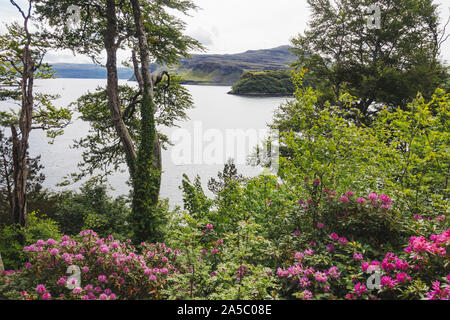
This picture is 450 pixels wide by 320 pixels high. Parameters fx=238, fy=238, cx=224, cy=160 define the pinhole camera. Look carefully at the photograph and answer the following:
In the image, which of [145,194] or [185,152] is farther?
[185,152]

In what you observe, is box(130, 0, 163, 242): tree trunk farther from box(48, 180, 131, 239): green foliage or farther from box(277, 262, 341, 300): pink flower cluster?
box(277, 262, 341, 300): pink flower cluster

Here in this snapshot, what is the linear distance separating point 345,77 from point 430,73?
4411 millimetres

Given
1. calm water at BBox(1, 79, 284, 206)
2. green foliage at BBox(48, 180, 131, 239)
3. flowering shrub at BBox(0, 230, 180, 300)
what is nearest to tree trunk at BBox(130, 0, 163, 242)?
green foliage at BBox(48, 180, 131, 239)

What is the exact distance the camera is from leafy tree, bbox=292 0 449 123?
45.1ft

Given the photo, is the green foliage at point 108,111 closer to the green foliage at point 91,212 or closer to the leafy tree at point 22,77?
the green foliage at point 91,212

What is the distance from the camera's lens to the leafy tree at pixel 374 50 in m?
13.8

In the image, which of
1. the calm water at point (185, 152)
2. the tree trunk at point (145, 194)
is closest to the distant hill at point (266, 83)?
the calm water at point (185, 152)

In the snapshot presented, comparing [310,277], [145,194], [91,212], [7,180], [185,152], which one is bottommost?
[91,212]

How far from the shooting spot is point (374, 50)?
16.0m

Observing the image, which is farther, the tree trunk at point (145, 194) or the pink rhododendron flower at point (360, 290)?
the tree trunk at point (145, 194)

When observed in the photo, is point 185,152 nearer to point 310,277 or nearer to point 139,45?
point 139,45

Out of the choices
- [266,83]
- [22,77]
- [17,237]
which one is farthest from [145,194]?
[266,83]
